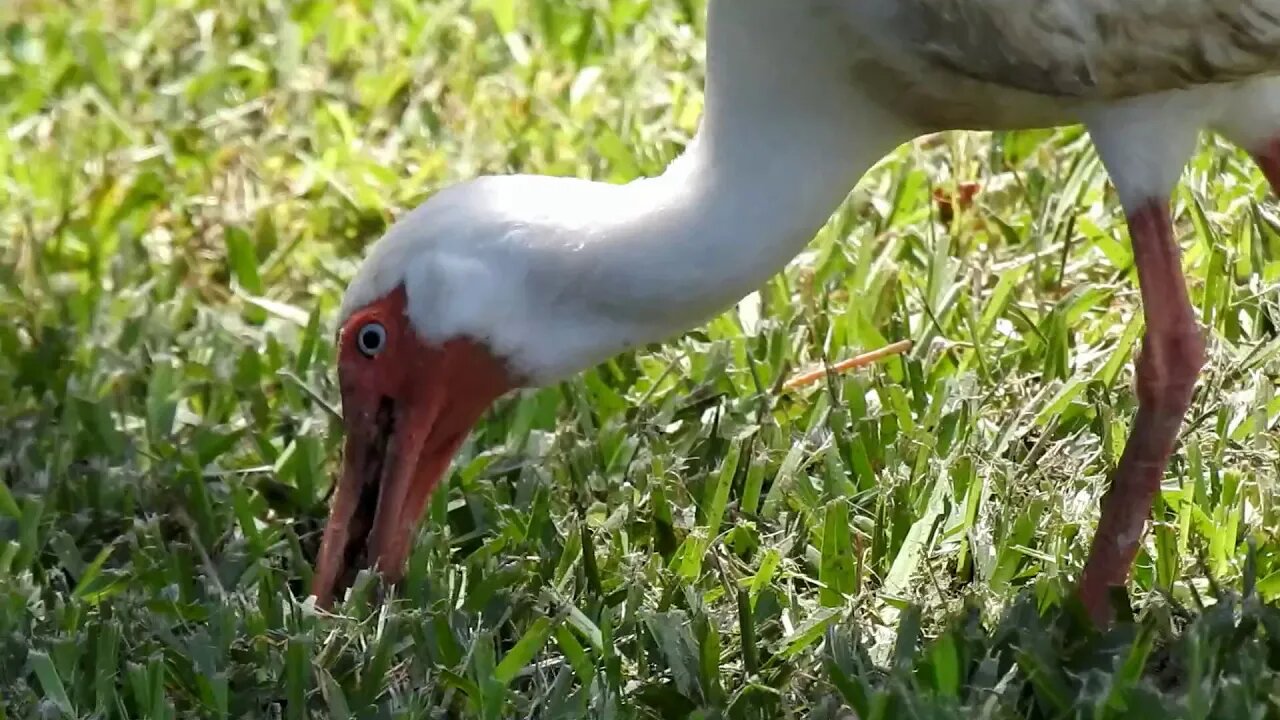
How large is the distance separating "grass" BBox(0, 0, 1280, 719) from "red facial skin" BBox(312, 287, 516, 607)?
0.10 metres

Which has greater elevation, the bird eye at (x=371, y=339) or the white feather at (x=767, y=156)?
the white feather at (x=767, y=156)

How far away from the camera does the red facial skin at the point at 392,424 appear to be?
12.1 feet

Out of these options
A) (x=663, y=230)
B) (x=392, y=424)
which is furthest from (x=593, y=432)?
(x=663, y=230)

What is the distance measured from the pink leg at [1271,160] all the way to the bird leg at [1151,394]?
1.48ft

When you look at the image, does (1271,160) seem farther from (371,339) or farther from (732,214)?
(371,339)

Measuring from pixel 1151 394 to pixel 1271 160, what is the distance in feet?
2.06

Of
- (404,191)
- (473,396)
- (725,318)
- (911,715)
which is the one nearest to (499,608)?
(473,396)

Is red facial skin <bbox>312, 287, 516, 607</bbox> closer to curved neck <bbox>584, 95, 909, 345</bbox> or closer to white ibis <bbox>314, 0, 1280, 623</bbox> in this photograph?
white ibis <bbox>314, 0, 1280, 623</bbox>

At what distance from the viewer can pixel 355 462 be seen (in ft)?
12.4

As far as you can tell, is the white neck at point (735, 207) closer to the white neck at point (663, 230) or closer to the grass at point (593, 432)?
the white neck at point (663, 230)

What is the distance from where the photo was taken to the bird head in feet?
11.9

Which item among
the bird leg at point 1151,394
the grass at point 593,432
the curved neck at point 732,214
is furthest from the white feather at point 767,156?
the grass at point 593,432

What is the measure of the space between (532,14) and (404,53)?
1.35 ft

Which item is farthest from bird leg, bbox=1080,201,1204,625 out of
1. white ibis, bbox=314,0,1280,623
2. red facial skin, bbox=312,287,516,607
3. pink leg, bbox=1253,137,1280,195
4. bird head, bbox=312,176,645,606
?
red facial skin, bbox=312,287,516,607
